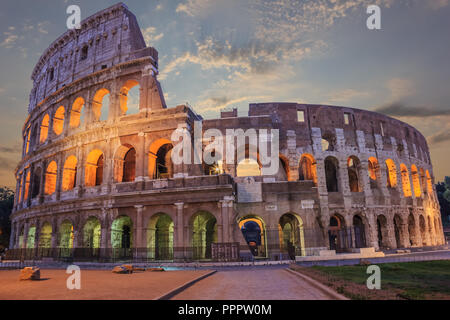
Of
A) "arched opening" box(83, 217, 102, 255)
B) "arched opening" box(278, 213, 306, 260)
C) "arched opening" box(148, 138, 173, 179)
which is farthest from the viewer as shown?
"arched opening" box(83, 217, 102, 255)

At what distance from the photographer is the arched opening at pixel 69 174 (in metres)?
26.1

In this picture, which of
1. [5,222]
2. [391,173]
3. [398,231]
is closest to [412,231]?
[398,231]

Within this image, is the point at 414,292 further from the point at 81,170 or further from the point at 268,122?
the point at 81,170

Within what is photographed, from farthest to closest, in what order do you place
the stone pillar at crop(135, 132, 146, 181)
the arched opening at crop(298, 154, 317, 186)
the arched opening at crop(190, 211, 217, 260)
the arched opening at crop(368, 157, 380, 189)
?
the arched opening at crop(298, 154, 317, 186) → the arched opening at crop(368, 157, 380, 189) → the stone pillar at crop(135, 132, 146, 181) → the arched opening at crop(190, 211, 217, 260)

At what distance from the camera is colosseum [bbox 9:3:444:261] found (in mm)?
20641

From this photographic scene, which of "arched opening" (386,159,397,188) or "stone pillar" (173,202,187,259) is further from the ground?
"arched opening" (386,159,397,188)

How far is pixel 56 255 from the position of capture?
2203 cm

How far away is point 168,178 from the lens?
2139 centimetres

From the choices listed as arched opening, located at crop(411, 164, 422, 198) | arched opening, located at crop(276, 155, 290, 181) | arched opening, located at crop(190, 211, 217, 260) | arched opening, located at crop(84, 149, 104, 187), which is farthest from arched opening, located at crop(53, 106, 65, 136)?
arched opening, located at crop(411, 164, 422, 198)

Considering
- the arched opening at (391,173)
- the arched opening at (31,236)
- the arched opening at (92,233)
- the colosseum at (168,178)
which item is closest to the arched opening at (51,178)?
the colosseum at (168,178)

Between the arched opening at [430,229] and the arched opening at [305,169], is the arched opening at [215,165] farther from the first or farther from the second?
the arched opening at [430,229]

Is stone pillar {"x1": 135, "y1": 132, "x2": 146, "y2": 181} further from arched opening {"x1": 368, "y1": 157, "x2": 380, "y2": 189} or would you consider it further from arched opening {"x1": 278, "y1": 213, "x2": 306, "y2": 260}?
arched opening {"x1": 368, "y1": 157, "x2": 380, "y2": 189}

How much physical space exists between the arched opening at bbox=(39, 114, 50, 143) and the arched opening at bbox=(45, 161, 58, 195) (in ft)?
12.5

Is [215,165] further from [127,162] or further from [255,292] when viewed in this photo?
[255,292]
